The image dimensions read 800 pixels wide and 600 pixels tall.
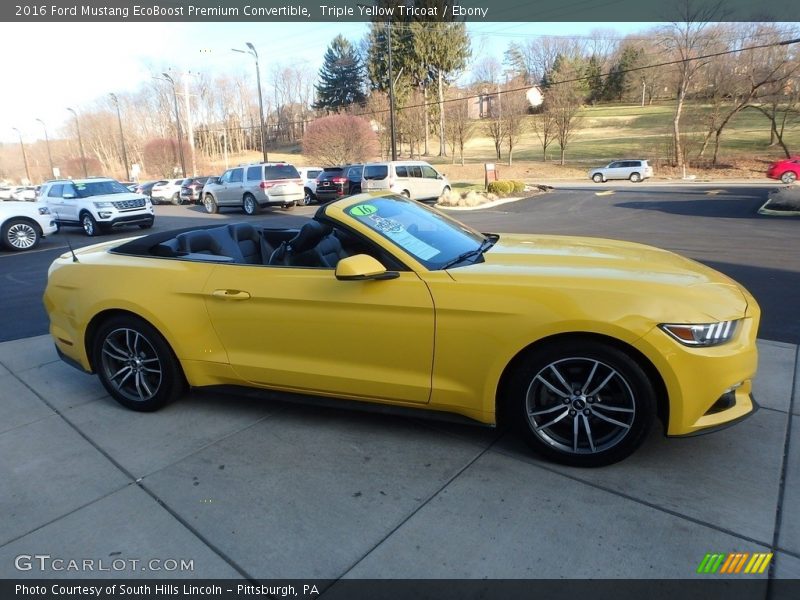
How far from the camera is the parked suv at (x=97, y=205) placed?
629 inches

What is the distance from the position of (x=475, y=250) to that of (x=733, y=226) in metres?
12.7

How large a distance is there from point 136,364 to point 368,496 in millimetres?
2077

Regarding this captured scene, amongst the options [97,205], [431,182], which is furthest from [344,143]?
[97,205]

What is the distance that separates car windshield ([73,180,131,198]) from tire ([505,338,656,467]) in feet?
55.5

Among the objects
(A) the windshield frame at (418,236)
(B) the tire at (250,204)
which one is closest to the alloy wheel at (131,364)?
(A) the windshield frame at (418,236)

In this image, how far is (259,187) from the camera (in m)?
20.8

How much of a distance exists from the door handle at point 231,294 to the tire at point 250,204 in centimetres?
1868

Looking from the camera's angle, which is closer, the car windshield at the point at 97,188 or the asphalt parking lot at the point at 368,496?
the asphalt parking lot at the point at 368,496

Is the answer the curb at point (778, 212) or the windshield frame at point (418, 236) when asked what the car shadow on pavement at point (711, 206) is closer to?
the curb at point (778, 212)

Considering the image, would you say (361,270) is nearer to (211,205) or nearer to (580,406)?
(580,406)

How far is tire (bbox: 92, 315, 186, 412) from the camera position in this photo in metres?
3.72

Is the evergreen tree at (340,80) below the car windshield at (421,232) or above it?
above

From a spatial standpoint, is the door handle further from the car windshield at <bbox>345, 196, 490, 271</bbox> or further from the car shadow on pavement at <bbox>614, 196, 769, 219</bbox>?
the car shadow on pavement at <bbox>614, 196, 769, 219</bbox>
